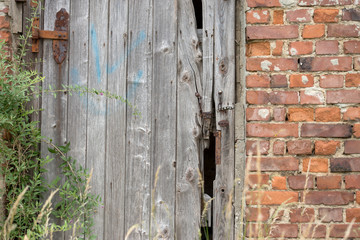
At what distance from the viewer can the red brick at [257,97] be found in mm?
2318

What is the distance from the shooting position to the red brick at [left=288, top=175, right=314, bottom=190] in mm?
2262

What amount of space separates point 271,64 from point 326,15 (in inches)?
16.1

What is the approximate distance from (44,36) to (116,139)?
0.81m

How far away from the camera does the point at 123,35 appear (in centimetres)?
263

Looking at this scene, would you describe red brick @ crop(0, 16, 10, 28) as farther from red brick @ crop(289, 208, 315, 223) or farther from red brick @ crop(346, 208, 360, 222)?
red brick @ crop(346, 208, 360, 222)

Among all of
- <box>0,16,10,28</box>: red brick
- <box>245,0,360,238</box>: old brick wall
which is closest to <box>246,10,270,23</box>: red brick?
<box>245,0,360,238</box>: old brick wall

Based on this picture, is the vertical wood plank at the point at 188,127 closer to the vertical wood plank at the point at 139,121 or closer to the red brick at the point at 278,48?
the vertical wood plank at the point at 139,121

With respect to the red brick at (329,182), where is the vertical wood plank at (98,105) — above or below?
above

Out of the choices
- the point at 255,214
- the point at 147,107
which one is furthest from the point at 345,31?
the point at 147,107

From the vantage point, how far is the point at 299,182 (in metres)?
2.27

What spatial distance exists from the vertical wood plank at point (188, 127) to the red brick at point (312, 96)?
2.13 ft

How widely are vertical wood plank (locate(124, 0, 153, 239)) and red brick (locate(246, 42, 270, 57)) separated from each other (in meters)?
0.65

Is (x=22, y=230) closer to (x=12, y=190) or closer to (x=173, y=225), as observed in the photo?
(x=12, y=190)

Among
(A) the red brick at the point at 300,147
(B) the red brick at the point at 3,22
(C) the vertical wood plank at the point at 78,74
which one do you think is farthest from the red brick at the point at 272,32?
(B) the red brick at the point at 3,22
